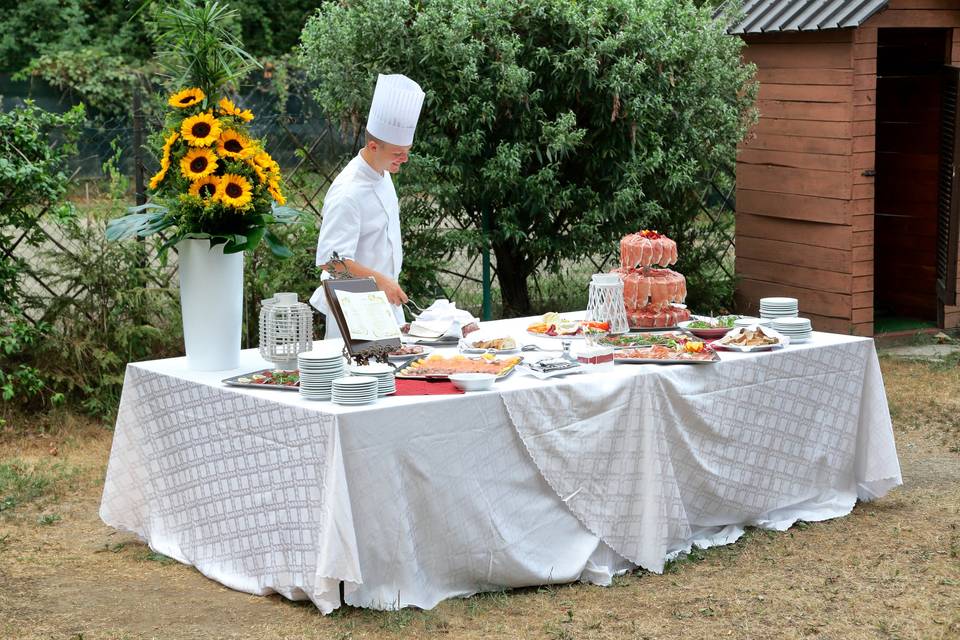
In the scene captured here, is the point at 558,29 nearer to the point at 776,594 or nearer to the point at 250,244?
the point at 250,244

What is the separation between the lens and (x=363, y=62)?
22.1 feet

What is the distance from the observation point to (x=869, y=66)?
7160 mm

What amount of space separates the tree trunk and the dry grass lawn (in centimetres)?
308

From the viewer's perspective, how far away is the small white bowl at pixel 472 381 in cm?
355

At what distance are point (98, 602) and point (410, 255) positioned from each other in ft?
11.3

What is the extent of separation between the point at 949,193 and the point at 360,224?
462 cm

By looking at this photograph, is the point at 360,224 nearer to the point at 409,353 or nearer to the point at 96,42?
the point at 409,353

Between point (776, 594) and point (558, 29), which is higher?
point (558, 29)

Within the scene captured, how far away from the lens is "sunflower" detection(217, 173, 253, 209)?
3.72 m

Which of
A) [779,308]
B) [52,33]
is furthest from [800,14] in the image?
[52,33]

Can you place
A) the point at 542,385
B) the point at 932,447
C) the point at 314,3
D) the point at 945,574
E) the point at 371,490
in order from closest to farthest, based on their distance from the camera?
1. the point at 371,490
2. the point at 542,385
3. the point at 945,574
4. the point at 932,447
5. the point at 314,3

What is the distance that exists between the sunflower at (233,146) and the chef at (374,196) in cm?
60

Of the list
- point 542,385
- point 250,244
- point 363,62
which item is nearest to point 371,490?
point 542,385

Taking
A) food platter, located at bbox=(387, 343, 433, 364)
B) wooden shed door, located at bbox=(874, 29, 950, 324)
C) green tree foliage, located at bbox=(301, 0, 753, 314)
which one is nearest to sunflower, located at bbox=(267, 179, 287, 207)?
food platter, located at bbox=(387, 343, 433, 364)
